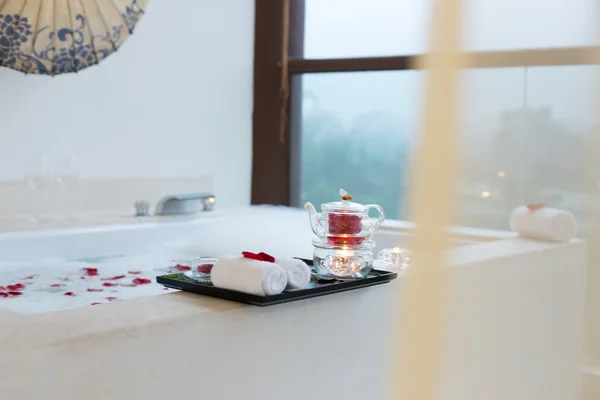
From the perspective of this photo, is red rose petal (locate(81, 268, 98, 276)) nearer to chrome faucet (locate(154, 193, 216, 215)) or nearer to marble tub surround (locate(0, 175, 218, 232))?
marble tub surround (locate(0, 175, 218, 232))

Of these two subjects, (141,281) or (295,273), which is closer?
(295,273)

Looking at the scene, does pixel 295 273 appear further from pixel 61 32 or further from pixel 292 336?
pixel 61 32

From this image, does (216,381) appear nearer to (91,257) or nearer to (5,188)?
(91,257)

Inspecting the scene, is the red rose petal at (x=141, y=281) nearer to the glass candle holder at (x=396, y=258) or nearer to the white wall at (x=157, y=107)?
the glass candle holder at (x=396, y=258)

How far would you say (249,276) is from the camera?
171 cm

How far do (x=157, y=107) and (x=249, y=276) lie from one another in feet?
7.14

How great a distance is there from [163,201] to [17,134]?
59 centimetres

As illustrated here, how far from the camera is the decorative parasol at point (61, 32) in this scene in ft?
9.88

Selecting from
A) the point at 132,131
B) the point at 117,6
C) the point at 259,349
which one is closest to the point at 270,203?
the point at 132,131

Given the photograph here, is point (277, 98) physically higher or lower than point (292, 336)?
higher

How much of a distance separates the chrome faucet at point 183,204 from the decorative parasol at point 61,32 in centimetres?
58

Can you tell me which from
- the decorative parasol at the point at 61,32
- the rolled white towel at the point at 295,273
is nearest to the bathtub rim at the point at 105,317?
the rolled white towel at the point at 295,273

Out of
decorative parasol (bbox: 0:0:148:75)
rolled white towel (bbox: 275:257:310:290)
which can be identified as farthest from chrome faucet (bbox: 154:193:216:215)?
rolled white towel (bbox: 275:257:310:290)

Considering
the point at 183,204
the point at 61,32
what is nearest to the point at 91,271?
the point at 183,204
